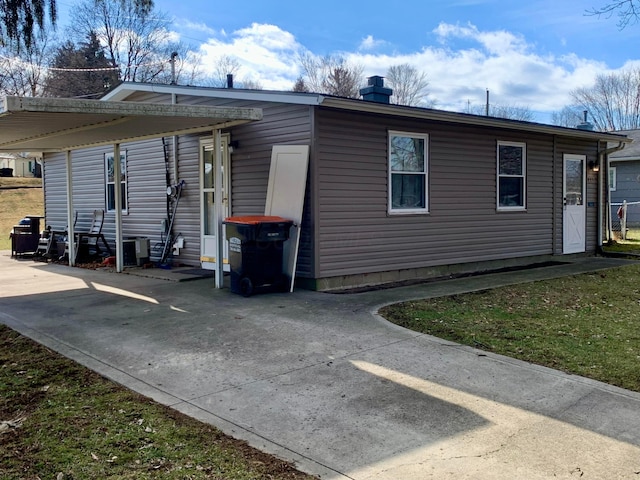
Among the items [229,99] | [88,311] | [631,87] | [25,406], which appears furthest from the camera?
[631,87]

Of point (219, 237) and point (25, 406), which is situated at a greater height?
point (219, 237)

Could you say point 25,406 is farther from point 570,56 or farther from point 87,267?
point 570,56

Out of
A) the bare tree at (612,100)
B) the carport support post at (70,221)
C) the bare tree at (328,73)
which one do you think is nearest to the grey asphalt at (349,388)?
the carport support post at (70,221)

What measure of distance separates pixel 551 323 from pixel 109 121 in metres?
5.76

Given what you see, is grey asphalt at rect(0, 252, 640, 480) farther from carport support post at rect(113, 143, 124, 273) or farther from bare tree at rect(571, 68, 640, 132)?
bare tree at rect(571, 68, 640, 132)

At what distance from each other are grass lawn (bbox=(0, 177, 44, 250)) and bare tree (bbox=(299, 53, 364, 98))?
702 inches

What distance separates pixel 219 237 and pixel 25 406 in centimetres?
457

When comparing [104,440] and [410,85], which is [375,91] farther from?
[410,85]

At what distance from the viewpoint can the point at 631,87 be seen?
38.2 m

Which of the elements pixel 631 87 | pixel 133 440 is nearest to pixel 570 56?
pixel 133 440

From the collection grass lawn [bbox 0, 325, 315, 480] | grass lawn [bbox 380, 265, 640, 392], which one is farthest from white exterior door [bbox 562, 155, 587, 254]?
grass lawn [bbox 0, 325, 315, 480]

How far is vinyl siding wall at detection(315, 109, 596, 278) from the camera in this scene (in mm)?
7883

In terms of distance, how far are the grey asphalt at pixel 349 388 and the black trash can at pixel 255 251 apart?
42cm

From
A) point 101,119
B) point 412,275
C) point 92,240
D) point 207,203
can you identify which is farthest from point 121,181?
point 412,275
